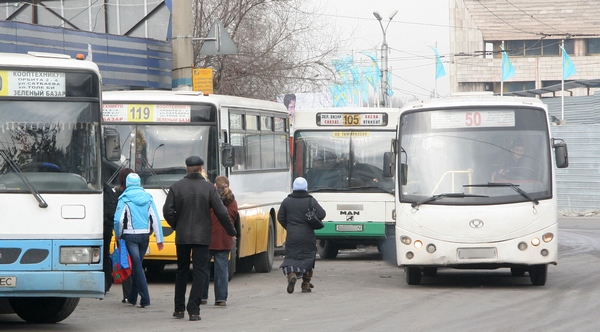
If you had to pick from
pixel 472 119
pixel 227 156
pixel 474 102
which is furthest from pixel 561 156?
pixel 227 156

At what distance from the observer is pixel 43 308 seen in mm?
11188

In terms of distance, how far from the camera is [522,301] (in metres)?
13.0

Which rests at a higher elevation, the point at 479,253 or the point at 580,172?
the point at 580,172

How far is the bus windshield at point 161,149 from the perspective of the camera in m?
15.2

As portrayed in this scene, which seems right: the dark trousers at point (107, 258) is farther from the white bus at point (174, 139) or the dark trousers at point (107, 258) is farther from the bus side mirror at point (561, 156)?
the bus side mirror at point (561, 156)

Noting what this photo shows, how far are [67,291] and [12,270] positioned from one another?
1.69 feet

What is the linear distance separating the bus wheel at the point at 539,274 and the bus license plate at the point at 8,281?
7.59m

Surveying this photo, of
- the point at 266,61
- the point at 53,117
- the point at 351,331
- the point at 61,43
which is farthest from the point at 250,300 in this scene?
the point at 266,61

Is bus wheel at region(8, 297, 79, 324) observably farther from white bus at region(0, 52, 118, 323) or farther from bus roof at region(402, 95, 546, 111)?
bus roof at region(402, 95, 546, 111)

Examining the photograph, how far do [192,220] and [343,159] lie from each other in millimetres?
10137

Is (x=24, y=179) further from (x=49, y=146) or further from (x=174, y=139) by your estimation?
(x=174, y=139)

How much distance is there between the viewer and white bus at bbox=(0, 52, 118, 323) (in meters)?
9.74

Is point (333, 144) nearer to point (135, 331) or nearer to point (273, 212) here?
point (273, 212)

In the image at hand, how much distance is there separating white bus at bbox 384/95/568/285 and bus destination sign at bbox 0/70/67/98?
6.00 meters
